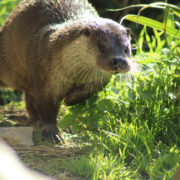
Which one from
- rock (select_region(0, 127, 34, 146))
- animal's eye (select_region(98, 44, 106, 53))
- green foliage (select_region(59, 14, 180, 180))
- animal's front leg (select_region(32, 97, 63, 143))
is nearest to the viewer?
green foliage (select_region(59, 14, 180, 180))

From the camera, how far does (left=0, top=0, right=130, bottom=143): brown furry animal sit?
260 cm

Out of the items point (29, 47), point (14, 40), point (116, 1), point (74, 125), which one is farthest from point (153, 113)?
point (116, 1)

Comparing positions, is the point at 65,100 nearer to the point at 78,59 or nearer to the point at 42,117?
the point at 42,117

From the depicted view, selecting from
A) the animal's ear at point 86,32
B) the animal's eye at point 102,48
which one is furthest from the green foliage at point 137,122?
the animal's ear at point 86,32

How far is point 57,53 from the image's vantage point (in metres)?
2.79

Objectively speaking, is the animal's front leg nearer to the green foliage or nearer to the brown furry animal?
the brown furry animal

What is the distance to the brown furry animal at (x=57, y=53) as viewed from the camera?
2600 mm

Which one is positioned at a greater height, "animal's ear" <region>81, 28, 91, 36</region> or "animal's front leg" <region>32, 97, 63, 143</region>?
"animal's ear" <region>81, 28, 91, 36</region>

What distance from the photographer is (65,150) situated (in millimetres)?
2527

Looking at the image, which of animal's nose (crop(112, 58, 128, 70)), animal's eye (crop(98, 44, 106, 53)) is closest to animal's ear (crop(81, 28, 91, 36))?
animal's eye (crop(98, 44, 106, 53))

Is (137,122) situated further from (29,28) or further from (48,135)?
(29,28)

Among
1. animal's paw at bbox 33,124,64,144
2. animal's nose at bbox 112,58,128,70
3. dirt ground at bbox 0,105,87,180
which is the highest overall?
animal's nose at bbox 112,58,128,70

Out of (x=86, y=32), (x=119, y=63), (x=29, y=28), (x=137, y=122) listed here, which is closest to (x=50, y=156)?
(x=137, y=122)

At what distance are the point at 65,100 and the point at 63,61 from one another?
439 millimetres
